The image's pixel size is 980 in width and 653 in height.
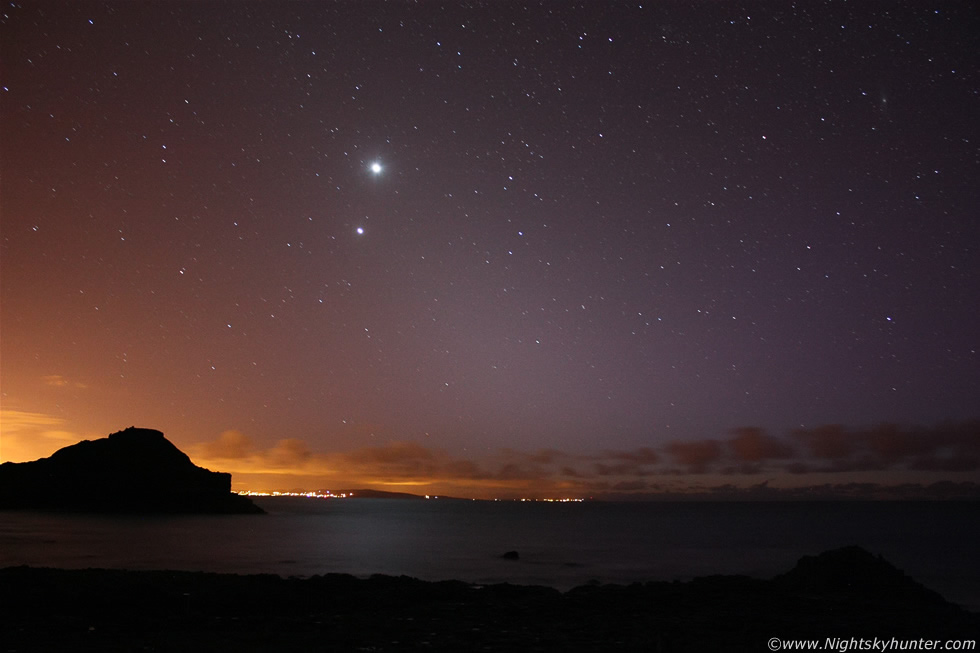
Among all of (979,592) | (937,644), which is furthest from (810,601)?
(979,592)

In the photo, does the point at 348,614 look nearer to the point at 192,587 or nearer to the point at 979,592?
the point at 192,587

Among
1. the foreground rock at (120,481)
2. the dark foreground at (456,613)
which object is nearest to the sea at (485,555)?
the dark foreground at (456,613)

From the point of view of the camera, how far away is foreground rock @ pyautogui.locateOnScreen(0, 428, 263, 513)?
430ft

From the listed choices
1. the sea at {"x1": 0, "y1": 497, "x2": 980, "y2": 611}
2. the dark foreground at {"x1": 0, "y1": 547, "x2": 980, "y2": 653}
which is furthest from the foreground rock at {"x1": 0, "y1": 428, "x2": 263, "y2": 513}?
the dark foreground at {"x1": 0, "y1": 547, "x2": 980, "y2": 653}

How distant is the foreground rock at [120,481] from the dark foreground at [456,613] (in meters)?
124

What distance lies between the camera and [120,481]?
133500mm

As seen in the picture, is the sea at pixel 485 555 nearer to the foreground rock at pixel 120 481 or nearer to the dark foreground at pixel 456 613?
the dark foreground at pixel 456 613

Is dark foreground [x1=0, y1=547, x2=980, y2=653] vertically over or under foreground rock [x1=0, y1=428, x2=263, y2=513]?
under

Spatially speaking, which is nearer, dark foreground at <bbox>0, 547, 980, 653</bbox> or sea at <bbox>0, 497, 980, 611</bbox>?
dark foreground at <bbox>0, 547, 980, 653</bbox>

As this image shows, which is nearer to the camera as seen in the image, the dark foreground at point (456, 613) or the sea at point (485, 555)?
the dark foreground at point (456, 613)

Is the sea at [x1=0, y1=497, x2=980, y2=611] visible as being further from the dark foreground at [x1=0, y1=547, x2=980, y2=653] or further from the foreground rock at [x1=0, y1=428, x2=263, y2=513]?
the foreground rock at [x1=0, y1=428, x2=263, y2=513]

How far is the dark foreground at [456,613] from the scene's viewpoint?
12.8m

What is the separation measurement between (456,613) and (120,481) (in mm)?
138046

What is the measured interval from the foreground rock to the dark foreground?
124 metres
